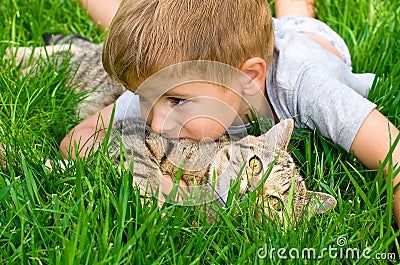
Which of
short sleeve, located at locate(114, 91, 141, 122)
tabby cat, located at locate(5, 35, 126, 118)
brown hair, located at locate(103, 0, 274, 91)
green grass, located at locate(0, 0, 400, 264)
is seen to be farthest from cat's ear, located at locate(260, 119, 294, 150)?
tabby cat, located at locate(5, 35, 126, 118)

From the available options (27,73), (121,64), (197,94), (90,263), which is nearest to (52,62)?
(27,73)

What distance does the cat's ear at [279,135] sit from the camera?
5.96ft

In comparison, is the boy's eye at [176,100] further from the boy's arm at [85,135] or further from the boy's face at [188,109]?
the boy's arm at [85,135]

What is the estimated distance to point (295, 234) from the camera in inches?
62.7

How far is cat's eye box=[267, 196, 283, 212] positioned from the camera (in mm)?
1703

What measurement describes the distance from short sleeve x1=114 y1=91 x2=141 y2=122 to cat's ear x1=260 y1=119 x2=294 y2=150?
0.50 meters

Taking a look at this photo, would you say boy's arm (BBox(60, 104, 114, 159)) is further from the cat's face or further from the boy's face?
the cat's face

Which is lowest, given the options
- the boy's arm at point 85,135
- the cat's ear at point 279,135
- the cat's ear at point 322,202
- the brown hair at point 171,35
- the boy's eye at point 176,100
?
the boy's arm at point 85,135

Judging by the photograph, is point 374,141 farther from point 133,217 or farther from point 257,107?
point 133,217

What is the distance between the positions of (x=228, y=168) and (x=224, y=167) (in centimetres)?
1

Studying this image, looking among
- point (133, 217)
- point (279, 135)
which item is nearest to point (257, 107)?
point (279, 135)

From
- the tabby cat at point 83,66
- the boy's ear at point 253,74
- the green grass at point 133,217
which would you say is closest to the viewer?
the green grass at point 133,217

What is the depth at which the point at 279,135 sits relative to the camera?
183cm

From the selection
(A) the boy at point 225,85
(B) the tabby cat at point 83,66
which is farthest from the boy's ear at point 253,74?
(B) the tabby cat at point 83,66
